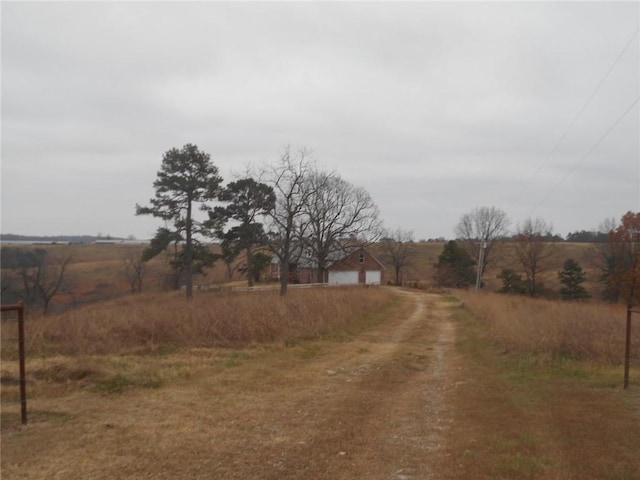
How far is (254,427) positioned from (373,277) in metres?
62.8

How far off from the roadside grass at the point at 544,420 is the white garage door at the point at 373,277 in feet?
183

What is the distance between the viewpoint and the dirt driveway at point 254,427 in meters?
5.59

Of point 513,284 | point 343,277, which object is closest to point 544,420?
point 513,284

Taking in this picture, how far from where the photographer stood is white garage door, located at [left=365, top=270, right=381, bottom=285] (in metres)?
68.9

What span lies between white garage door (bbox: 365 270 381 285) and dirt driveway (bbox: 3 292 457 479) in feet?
186

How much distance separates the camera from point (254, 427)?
7.18 metres

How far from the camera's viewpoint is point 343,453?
→ 6.02 meters

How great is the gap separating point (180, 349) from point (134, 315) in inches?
109

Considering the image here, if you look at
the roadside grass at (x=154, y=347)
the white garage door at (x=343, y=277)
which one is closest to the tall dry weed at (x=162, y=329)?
the roadside grass at (x=154, y=347)

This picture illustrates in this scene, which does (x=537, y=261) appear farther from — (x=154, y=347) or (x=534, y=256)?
(x=154, y=347)

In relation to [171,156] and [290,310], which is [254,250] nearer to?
[171,156]

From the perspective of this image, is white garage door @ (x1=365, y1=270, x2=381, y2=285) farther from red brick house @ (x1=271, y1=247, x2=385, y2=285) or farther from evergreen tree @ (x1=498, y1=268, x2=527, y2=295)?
evergreen tree @ (x1=498, y1=268, x2=527, y2=295)

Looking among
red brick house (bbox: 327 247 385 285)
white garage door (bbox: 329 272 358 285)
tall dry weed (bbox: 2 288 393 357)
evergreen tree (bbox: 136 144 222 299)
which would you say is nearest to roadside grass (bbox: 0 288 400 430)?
tall dry weed (bbox: 2 288 393 357)

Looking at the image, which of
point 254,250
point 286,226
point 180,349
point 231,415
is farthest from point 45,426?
point 254,250
